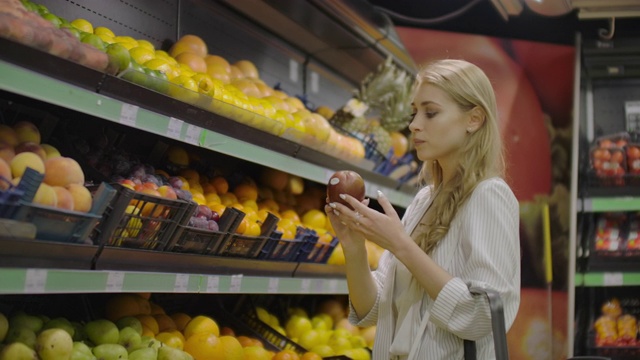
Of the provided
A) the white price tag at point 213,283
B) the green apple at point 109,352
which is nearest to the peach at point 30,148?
the green apple at point 109,352

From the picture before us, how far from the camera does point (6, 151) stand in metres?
1.86

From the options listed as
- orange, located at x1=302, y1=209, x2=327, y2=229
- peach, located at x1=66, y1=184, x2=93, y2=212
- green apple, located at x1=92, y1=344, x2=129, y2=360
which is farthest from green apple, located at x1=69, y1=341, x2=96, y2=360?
orange, located at x1=302, y1=209, x2=327, y2=229

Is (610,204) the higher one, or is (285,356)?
(610,204)

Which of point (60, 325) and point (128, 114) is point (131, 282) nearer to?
point (60, 325)

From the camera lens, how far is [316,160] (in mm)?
3088

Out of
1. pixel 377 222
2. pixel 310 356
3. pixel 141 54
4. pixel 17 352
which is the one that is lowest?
pixel 310 356

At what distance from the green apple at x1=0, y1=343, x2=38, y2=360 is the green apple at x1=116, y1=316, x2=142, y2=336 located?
0.49 meters

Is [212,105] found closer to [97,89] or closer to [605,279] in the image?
[97,89]

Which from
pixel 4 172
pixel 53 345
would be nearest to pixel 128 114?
pixel 4 172

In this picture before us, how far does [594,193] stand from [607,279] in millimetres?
517

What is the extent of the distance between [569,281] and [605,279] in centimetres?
22

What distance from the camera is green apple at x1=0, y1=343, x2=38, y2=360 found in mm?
1781

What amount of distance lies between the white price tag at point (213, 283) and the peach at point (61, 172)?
601 millimetres

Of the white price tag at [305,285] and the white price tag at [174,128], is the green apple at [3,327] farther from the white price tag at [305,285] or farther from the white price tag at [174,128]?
the white price tag at [305,285]
